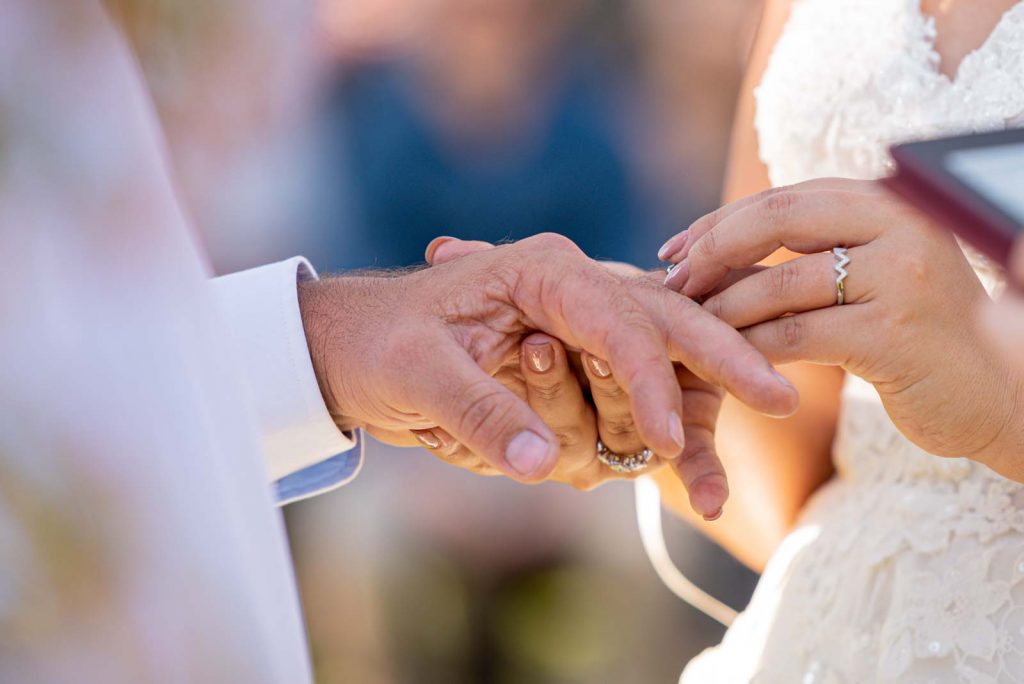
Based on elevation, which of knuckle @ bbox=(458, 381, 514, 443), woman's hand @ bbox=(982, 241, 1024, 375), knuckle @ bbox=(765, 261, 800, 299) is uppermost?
woman's hand @ bbox=(982, 241, 1024, 375)

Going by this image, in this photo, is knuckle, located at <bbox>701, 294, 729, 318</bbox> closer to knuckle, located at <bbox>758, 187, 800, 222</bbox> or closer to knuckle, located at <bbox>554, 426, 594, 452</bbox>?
knuckle, located at <bbox>758, 187, 800, 222</bbox>

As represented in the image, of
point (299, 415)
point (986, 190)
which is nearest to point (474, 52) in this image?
point (299, 415)

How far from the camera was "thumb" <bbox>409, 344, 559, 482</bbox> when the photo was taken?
948 mm

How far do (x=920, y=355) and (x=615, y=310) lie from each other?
0.34 meters

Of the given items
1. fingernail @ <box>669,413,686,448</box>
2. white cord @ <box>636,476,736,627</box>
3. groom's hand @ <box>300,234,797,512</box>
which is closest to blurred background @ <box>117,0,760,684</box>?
white cord @ <box>636,476,736,627</box>

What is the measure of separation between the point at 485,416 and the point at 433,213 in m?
2.56

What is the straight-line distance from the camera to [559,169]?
3.63m

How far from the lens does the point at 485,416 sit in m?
0.99

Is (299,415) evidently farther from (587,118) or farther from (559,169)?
(587,118)

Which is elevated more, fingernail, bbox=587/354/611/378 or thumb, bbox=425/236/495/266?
thumb, bbox=425/236/495/266

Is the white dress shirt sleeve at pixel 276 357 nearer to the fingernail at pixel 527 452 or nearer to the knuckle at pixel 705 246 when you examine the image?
the fingernail at pixel 527 452

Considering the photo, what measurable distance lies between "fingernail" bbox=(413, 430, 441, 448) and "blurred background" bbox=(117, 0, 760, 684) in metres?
1.91

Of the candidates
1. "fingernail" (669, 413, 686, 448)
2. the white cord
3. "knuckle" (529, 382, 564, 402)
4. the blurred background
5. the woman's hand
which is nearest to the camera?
the woman's hand

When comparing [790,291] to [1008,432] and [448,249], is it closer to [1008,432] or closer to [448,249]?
[1008,432]
